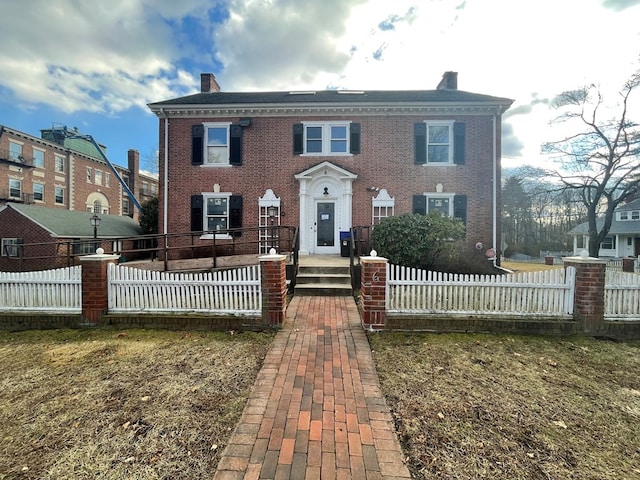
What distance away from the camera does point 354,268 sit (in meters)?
7.43

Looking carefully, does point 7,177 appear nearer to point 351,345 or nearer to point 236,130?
point 236,130

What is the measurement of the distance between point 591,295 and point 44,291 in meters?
9.29

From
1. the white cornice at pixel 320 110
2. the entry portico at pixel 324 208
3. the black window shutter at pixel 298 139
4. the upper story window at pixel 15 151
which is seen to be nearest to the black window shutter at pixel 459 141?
the white cornice at pixel 320 110

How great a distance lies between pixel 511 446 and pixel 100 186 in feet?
152

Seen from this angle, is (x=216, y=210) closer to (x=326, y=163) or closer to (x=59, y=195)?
(x=326, y=163)

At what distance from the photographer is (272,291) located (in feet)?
15.7

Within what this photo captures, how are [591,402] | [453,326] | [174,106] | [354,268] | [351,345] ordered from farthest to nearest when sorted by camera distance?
1. [174,106]
2. [354,268]
3. [453,326]
4. [351,345]
5. [591,402]

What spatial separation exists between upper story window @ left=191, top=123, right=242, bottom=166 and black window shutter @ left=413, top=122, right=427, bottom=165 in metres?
7.13

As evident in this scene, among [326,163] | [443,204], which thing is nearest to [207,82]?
[326,163]

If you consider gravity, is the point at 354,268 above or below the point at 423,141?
below

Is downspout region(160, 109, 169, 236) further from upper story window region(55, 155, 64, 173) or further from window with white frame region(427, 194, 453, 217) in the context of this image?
upper story window region(55, 155, 64, 173)

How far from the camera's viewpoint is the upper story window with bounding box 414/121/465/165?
1141cm

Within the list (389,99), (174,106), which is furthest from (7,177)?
(389,99)

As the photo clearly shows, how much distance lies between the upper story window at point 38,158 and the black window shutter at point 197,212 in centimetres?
3152
